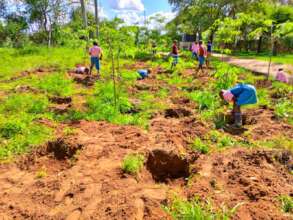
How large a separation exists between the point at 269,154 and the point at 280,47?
970 inches

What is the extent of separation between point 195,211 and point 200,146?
2.04 metres

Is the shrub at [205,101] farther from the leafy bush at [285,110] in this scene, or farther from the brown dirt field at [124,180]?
the brown dirt field at [124,180]

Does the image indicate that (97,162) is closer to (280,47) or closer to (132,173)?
(132,173)

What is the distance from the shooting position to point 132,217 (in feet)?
10.2

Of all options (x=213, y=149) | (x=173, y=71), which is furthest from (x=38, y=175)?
(x=173, y=71)

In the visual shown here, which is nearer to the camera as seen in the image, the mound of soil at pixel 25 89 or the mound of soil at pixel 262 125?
the mound of soil at pixel 262 125

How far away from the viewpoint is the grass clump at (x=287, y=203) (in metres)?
3.37

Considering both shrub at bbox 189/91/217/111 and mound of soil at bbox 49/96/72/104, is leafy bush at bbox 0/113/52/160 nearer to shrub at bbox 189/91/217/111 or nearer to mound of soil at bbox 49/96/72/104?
mound of soil at bbox 49/96/72/104

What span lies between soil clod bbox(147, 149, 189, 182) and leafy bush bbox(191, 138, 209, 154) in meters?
0.47

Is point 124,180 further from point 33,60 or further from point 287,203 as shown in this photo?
point 33,60

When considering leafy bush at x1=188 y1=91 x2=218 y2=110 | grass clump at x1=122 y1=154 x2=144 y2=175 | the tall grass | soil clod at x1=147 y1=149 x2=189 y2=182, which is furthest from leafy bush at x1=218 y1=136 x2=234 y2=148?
the tall grass

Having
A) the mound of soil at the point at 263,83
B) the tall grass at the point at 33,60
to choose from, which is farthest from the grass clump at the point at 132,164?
the tall grass at the point at 33,60

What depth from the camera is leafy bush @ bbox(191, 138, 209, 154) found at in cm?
489

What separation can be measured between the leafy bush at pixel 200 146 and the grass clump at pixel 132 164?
1.03 meters
